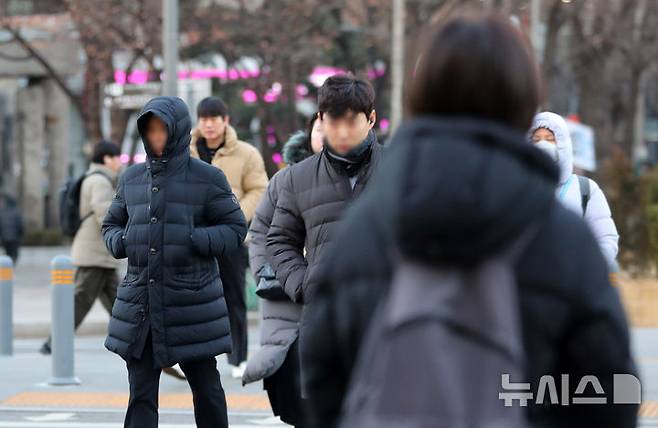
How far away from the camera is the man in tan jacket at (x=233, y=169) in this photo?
349 inches

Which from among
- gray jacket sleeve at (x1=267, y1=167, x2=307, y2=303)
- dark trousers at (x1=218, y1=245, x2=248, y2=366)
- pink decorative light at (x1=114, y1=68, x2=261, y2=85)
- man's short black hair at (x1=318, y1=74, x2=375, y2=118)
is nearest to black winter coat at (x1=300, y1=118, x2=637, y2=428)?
man's short black hair at (x1=318, y1=74, x2=375, y2=118)

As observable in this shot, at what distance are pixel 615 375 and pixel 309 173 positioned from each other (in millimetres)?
3084

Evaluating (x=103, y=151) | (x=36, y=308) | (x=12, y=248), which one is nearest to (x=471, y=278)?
(x=103, y=151)

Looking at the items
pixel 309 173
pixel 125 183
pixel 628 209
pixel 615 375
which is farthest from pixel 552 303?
pixel 628 209

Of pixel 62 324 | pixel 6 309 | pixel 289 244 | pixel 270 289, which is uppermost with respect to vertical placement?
pixel 289 244

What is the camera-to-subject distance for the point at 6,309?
1130 cm

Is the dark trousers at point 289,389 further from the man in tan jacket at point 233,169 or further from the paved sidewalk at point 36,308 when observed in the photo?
the paved sidewalk at point 36,308

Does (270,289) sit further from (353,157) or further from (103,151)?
(103,151)

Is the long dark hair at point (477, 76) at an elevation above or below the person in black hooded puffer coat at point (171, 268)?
above

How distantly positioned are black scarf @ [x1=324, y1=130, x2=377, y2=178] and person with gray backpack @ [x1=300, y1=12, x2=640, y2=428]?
2741mm

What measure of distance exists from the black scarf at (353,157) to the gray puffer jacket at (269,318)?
1.11ft

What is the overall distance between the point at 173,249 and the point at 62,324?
369cm

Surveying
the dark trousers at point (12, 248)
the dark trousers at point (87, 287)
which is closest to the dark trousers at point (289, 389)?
the dark trousers at point (87, 287)

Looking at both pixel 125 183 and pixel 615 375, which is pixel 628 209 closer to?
pixel 125 183
